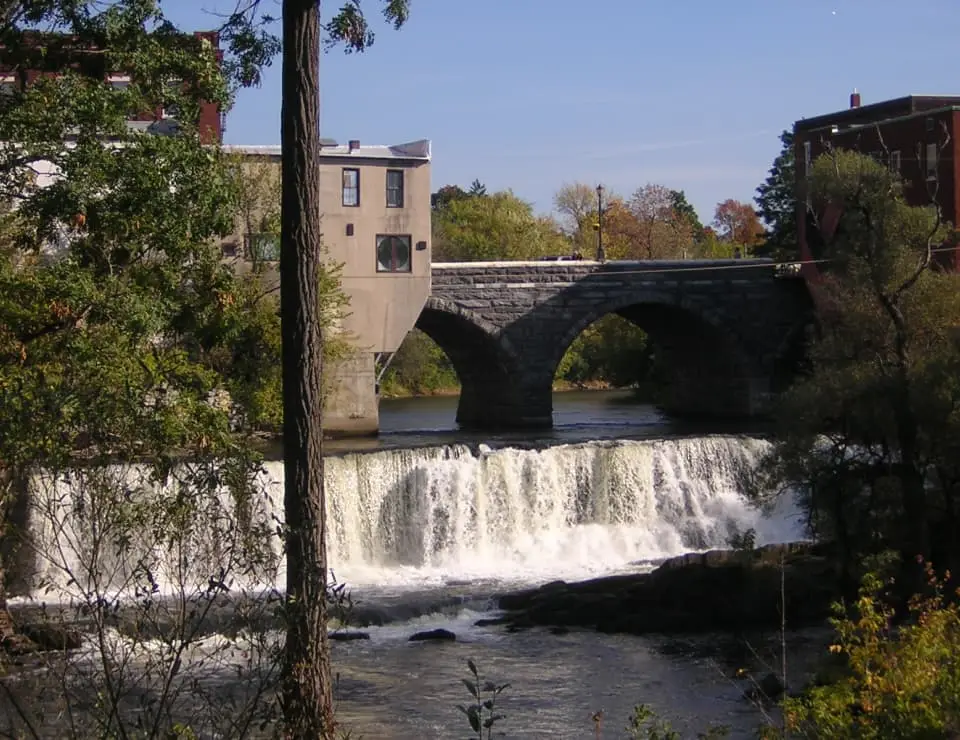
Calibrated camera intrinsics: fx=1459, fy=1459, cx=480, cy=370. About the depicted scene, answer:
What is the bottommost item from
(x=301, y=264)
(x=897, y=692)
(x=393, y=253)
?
(x=897, y=692)


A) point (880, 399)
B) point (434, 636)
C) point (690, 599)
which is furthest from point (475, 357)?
point (434, 636)

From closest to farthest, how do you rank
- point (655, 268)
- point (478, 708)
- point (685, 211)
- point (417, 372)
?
point (478, 708), point (655, 268), point (417, 372), point (685, 211)

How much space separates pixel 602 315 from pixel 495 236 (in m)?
28.5

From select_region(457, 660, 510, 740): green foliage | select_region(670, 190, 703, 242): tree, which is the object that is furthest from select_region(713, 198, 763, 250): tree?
select_region(457, 660, 510, 740): green foliage

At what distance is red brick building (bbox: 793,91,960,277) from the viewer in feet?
135

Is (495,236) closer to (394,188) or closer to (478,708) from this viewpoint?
(394,188)

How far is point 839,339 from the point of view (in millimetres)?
24312

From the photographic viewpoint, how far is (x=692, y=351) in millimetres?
50656

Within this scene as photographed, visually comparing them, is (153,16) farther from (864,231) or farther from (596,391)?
(596,391)

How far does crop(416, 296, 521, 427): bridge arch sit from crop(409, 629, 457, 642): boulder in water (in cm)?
2201

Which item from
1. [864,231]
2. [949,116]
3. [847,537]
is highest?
[949,116]

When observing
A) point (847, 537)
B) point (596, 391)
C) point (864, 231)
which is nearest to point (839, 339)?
point (864, 231)

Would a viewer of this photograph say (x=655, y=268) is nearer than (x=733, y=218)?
Yes

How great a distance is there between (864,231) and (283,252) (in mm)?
15213
